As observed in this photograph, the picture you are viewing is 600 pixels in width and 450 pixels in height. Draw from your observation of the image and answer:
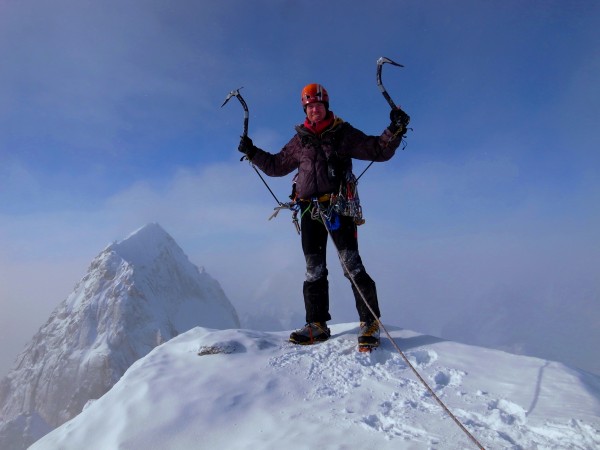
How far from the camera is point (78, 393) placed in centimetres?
9219

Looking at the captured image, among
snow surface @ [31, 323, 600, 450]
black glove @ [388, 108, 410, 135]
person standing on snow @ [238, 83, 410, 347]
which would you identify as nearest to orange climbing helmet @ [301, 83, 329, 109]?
person standing on snow @ [238, 83, 410, 347]

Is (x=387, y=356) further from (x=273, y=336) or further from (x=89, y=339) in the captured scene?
(x=89, y=339)

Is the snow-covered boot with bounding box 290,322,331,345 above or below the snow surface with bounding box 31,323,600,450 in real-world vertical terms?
above

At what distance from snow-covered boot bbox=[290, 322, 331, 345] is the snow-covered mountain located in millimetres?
97008

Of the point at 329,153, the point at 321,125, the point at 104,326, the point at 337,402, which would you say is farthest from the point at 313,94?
the point at 104,326

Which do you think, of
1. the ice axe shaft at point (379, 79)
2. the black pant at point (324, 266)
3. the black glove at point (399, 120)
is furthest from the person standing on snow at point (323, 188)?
the ice axe shaft at point (379, 79)

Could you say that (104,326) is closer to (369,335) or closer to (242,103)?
(242,103)

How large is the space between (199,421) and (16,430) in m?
100

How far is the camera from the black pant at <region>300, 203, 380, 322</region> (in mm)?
5516

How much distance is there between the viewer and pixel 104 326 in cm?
10662

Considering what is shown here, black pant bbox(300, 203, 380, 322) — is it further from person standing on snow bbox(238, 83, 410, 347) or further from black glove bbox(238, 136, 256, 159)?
black glove bbox(238, 136, 256, 159)

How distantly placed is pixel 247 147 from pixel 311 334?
10.5 feet

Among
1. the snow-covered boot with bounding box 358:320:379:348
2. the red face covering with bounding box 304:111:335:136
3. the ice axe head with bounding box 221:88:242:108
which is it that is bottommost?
the snow-covered boot with bounding box 358:320:379:348

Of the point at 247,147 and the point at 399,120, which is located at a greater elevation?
the point at 247,147
